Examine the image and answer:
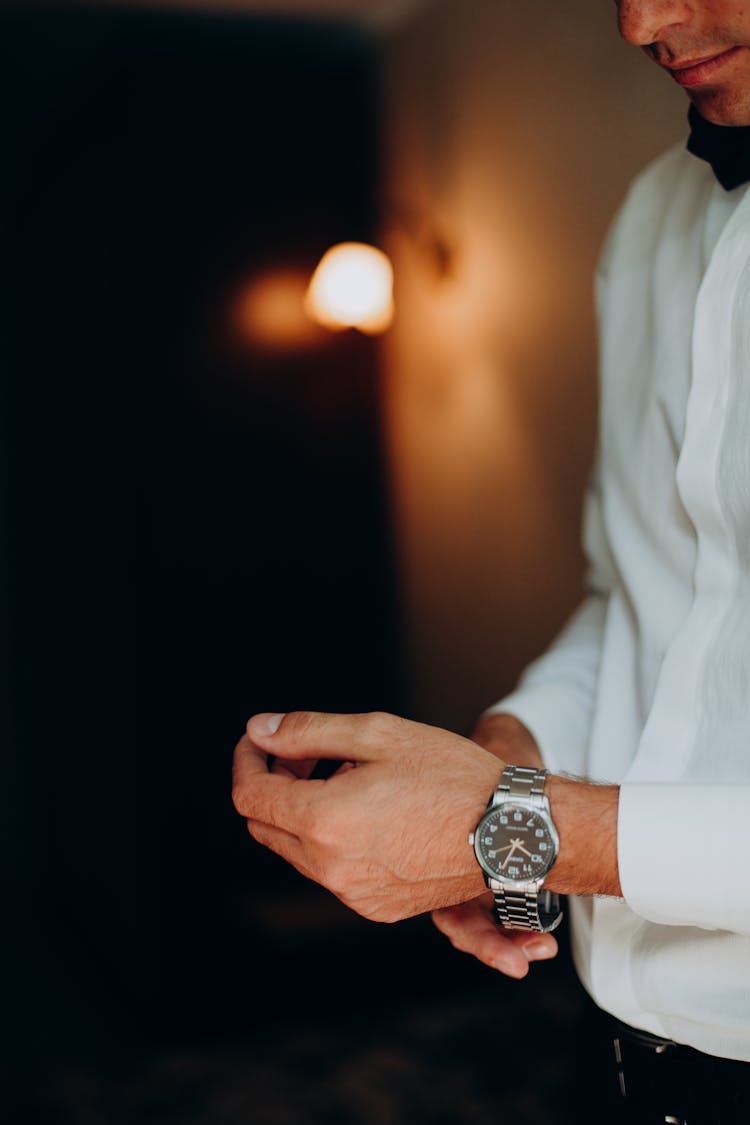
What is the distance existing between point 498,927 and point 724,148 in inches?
25.5

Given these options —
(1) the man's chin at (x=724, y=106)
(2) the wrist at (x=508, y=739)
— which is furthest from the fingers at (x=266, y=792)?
(1) the man's chin at (x=724, y=106)

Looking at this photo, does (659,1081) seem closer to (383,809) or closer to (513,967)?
(513,967)

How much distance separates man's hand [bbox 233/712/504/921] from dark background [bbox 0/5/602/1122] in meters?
2.07

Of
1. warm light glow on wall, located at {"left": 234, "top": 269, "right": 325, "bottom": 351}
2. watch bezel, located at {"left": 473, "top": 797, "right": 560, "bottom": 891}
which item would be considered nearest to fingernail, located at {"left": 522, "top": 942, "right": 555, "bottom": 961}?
watch bezel, located at {"left": 473, "top": 797, "right": 560, "bottom": 891}

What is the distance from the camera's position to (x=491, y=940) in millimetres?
846

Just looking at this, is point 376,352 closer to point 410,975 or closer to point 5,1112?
point 410,975

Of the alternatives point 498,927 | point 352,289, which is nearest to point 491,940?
point 498,927

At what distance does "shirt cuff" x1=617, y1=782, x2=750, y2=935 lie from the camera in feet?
2.33

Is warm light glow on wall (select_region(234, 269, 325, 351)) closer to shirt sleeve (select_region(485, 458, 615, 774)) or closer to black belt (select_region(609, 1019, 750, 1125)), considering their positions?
shirt sleeve (select_region(485, 458, 615, 774))

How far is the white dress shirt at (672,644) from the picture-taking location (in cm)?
73

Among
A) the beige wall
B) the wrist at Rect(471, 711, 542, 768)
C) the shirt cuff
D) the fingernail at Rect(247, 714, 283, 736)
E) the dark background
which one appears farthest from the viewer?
the dark background

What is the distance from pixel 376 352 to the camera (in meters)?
3.39

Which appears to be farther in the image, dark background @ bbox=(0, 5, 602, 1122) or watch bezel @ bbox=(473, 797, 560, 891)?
dark background @ bbox=(0, 5, 602, 1122)

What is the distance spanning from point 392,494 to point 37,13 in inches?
76.1
